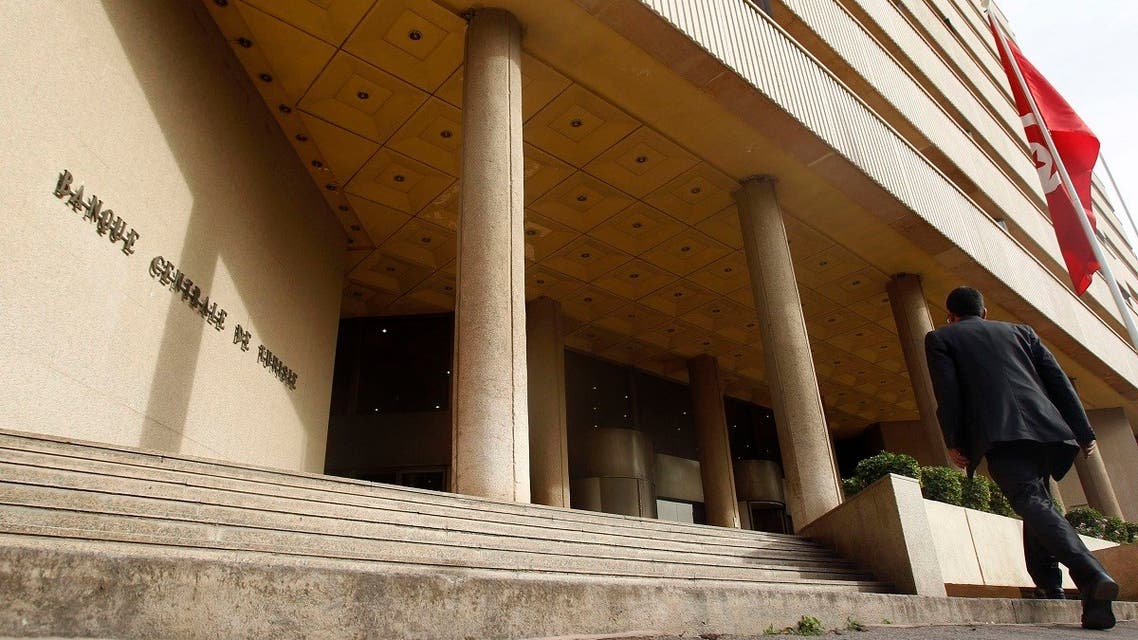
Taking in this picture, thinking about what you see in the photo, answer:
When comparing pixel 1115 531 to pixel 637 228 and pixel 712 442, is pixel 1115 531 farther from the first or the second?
pixel 637 228

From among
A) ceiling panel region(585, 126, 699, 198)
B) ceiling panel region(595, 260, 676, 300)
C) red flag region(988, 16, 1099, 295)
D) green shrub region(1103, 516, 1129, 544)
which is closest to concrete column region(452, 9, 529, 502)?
ceiling panel region(585, 126, 699, 198)

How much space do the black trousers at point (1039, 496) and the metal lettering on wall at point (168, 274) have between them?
25.7 feet

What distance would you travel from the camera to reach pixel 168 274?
8359mm

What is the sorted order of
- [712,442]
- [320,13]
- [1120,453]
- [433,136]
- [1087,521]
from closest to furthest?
[320,13] < [433,136] < [1087,521] < [712,442] < [1120,453]

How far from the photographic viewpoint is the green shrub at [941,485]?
8.69m

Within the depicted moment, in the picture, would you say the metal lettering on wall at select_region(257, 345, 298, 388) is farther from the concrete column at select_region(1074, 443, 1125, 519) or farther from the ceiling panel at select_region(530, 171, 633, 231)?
the concrete column at select_region(1074, 443, 1125, 519)

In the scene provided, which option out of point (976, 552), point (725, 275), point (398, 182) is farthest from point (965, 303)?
point (725, 275)

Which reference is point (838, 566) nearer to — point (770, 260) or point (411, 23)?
point (770, 260)

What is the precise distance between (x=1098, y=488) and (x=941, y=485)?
1730cm

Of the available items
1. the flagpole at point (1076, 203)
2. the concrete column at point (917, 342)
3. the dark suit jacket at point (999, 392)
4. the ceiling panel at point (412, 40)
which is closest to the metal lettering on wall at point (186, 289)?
the ceiling panel at point (412, 40)

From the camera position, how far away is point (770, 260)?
39.6ft

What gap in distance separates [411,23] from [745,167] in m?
6.41

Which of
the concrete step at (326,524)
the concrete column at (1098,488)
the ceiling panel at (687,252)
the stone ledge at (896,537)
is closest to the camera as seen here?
the concrete step at (326,524)

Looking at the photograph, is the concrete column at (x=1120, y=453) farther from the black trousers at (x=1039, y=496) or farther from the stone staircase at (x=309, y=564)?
the black trousers at (x=1039, y=496)
